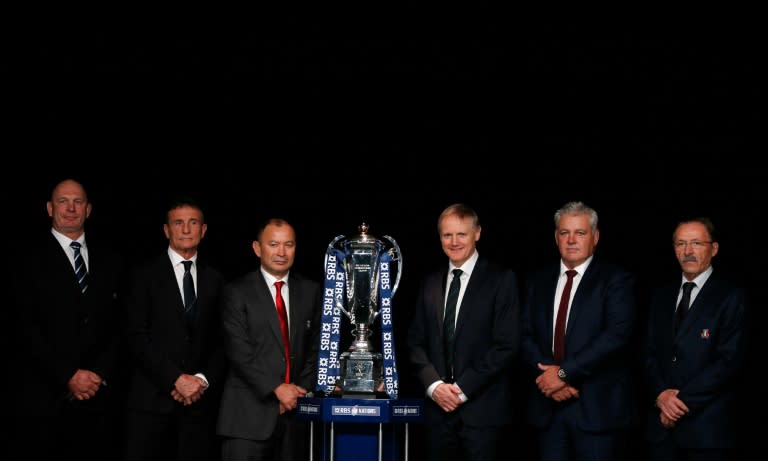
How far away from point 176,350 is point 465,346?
1325 millimetres

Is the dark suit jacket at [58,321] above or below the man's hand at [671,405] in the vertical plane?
above

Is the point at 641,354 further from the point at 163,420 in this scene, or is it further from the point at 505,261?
the point at 163,420

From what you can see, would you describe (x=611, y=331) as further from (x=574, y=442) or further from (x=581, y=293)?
(x=574, y=442)

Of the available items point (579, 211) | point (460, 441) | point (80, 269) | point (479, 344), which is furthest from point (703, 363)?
point (80, 269)

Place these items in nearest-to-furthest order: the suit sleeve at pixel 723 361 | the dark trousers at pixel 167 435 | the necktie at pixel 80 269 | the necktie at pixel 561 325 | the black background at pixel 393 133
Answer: the suit sleeve at pixel 723 361, the necktie at pixel 561 325, the dark trousers at pixel 167 435, the necktie at pixel 80 269, the black background at pixel 393 133

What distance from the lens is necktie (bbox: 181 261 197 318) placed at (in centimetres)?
444

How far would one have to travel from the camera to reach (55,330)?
4.32 metres

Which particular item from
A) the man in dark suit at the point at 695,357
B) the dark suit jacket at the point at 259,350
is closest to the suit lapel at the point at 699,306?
the man in dark suit at the point at 695,357

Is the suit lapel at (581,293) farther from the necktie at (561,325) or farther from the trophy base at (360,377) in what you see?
the trophy base at (360,377)

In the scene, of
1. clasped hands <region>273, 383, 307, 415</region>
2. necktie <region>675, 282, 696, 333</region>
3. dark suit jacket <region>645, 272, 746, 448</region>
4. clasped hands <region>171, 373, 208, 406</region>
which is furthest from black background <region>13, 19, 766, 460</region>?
clasped hands <region>273, 383, 307, 415</region>

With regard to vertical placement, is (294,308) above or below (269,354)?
above

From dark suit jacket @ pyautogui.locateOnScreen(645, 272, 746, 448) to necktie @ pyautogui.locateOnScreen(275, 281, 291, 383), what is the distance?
159cm

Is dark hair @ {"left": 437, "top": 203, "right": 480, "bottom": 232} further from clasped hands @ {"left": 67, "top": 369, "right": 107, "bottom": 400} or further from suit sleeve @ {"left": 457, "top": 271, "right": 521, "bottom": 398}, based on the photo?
clasped hands @ {"left": 67, "top": 369, "right": 107, "bottom": 400}

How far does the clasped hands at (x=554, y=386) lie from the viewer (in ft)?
13.3
